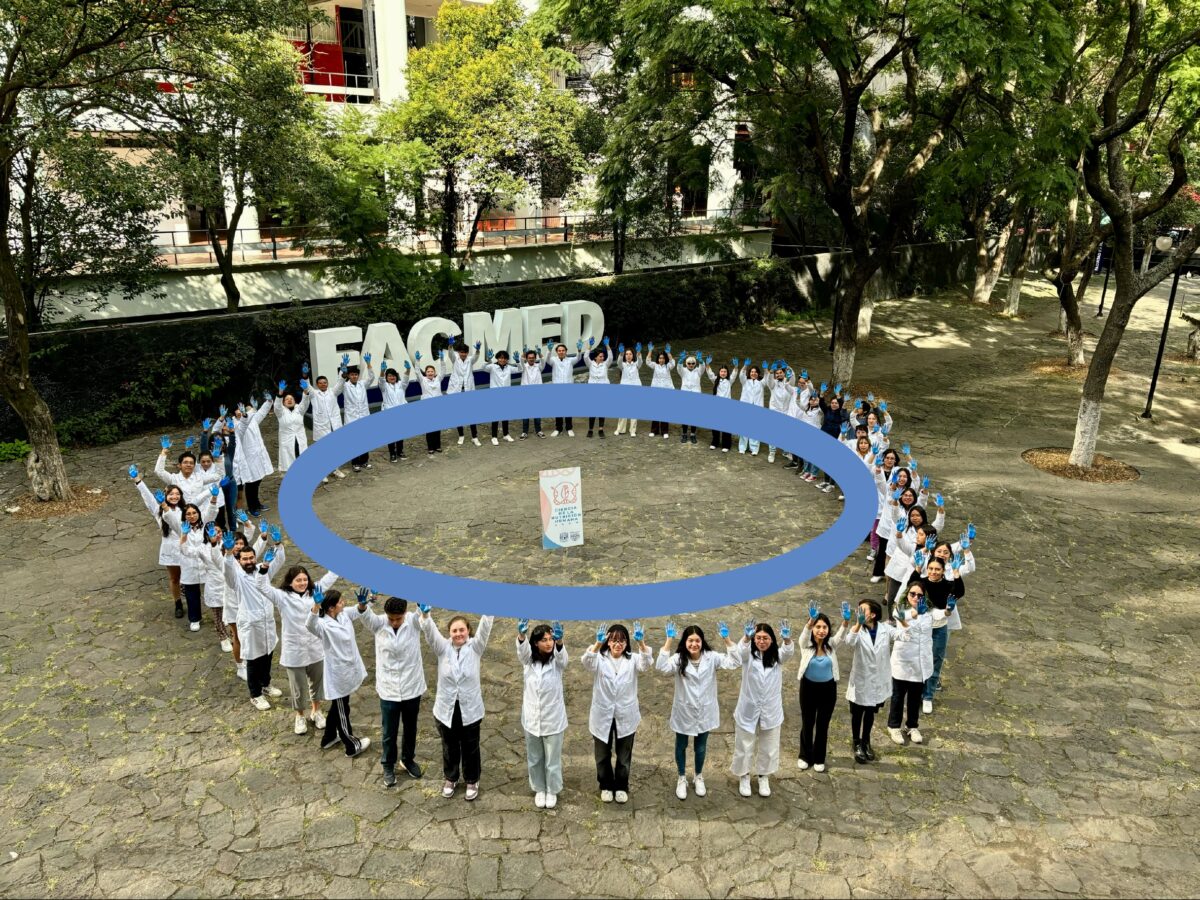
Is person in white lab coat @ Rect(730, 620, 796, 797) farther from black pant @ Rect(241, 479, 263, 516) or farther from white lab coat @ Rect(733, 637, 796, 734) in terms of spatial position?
black pant @ Rect(241, 479, 263, 516)

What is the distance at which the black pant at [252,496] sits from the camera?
1234 centimetres

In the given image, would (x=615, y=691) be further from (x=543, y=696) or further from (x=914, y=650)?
(x=914, y=650)

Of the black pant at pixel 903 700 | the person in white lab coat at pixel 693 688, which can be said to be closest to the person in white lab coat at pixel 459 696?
the person in white lab coat at pixel 693 688

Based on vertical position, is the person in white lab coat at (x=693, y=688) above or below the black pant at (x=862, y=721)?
above

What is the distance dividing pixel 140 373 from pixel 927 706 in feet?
43.4

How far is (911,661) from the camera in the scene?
25.0 feet

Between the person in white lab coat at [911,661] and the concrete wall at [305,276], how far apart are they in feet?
47.1

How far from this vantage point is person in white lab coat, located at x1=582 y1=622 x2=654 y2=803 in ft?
22.4

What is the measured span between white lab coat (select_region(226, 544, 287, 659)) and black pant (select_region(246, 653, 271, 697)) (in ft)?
0.25

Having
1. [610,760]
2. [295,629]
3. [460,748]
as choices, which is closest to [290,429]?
[295,629]

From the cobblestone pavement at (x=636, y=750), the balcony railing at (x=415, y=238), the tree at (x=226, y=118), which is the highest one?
the tree at (x=226, y=118)

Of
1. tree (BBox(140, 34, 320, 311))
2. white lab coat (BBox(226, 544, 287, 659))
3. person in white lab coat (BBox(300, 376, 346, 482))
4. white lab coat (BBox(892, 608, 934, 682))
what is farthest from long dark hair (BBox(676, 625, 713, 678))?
tree (BBox(140, 34, 320, 311))

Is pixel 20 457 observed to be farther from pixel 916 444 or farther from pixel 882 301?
pixel 882 301

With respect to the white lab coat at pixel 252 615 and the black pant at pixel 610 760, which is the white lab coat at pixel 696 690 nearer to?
the black pant at pixel 610 760
